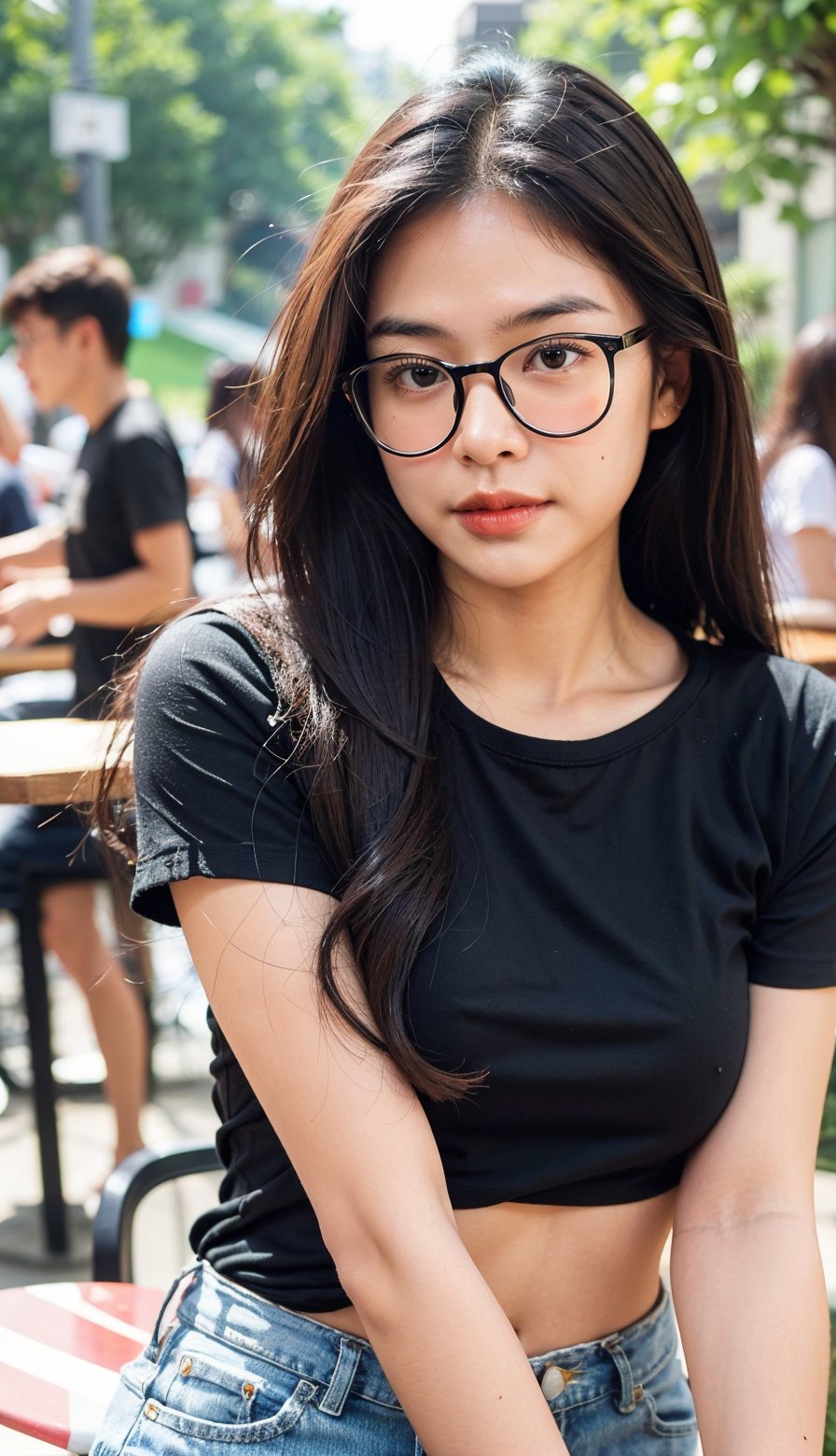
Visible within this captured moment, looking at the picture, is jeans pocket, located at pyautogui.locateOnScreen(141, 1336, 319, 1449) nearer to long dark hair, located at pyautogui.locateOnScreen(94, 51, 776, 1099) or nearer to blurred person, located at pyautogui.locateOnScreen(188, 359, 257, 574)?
long dark hair, located at pyautogui.locateOnScreen(94, 51, 776, 1099)

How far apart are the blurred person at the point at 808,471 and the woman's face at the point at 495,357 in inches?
100

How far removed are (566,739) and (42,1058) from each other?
2114 millimetres

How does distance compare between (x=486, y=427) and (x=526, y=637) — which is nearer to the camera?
(x=486, y=427)

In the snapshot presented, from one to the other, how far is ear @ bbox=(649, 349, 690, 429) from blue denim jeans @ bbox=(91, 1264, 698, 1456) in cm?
97

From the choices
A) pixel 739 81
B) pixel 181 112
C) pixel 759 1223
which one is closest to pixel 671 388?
pixel 759 1223

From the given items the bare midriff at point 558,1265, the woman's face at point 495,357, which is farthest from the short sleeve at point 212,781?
the bare midriff at point 558,1265

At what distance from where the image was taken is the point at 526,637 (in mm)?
1669

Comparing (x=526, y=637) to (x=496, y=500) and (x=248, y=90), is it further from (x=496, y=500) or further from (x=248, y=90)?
(x=248, y=90)

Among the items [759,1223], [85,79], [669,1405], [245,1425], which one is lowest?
[669,1405]

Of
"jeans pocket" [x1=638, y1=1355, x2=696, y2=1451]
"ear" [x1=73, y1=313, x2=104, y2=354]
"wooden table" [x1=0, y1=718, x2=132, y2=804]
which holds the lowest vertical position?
"jeans pocket" [x1=638, y1=1355, x2=696, y2=1451]

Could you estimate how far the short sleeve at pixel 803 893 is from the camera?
155 centimetres

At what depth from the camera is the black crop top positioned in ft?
4.59

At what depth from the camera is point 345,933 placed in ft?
4.61

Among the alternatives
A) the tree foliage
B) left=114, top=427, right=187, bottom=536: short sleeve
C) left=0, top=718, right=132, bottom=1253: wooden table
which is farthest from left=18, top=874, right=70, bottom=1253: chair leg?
the tree foliage
